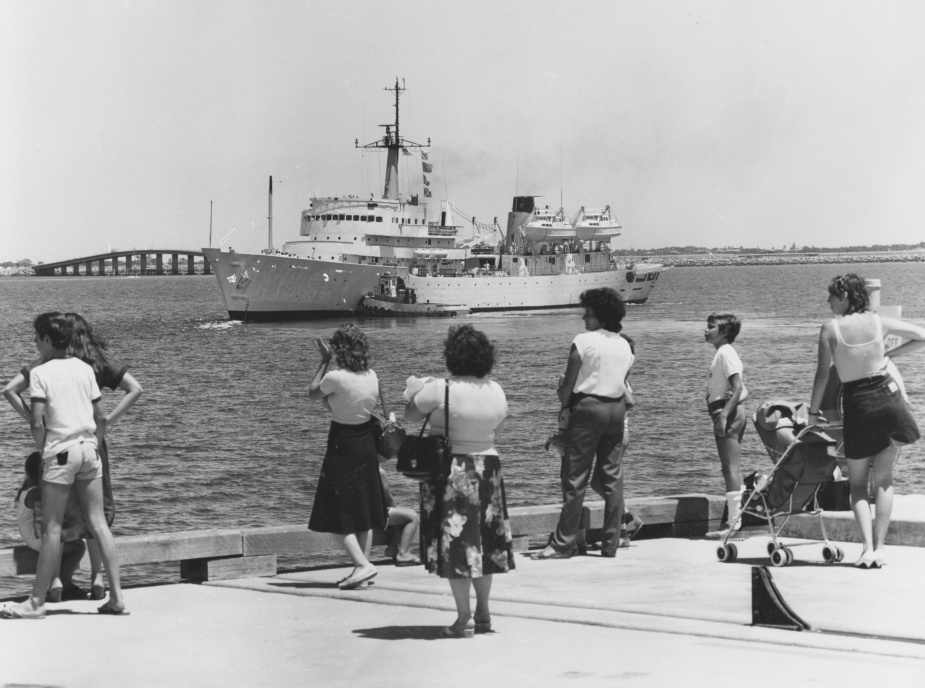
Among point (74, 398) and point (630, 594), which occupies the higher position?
point (74, 398)

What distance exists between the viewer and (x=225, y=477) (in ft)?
74.4

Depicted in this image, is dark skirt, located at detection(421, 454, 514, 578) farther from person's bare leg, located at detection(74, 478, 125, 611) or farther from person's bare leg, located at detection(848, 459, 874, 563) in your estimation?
person's bare leg, located at detection(848, 459, 874, 563)

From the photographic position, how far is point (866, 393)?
302 inches

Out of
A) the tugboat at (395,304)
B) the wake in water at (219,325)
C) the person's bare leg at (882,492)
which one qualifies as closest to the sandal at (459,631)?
the person's bare leg at (882,492)

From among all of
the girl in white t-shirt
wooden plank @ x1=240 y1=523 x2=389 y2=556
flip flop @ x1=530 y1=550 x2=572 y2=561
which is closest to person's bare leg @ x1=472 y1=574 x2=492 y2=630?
wooden plank @ x1=240 y1=523 x2=389 y2=556

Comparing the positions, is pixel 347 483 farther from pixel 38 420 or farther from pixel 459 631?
pixel 38 420

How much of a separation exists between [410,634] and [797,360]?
42.2 m

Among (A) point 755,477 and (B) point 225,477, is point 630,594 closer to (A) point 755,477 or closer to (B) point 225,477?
(A) point 755,477

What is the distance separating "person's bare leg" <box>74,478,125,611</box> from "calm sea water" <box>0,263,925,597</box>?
206 inches

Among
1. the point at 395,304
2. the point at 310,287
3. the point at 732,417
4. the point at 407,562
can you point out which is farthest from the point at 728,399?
the point at 395,304

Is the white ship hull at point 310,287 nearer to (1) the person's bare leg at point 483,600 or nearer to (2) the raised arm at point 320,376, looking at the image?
(2) the raised arm at point 320,376

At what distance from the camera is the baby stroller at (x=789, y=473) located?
25.9 ft

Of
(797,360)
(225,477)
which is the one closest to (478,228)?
(797,360)

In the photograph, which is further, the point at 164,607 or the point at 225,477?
the point at 225,477
